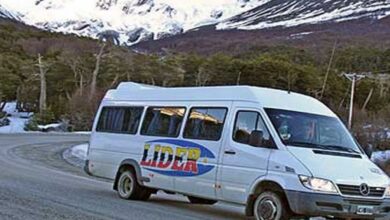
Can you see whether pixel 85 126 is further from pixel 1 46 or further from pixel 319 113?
pixel 319 113

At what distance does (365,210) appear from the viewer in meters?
11.1

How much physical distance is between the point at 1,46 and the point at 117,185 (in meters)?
83.8

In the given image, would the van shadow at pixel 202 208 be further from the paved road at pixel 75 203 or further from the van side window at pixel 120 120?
the van side window at pixel 120 120

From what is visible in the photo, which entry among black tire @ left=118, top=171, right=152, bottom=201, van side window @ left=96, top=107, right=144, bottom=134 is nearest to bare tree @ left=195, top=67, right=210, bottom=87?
van side window @ left=96, top=107, right=144, bottom=134

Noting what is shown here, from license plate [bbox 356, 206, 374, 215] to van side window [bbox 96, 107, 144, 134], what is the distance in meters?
5.25

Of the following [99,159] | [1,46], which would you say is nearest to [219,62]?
[1,46]

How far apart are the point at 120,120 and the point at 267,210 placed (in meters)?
4.87

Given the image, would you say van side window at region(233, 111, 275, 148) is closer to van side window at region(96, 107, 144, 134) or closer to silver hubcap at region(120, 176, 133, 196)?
van side window at region(96, 107, 144, 134)

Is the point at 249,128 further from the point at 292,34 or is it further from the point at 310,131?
the point at 292,34

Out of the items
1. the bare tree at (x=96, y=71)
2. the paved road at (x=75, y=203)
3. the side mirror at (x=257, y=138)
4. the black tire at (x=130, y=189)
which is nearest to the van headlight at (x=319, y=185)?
the side mirror at (x=257, y=138)

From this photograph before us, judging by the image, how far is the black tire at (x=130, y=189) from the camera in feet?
47.8

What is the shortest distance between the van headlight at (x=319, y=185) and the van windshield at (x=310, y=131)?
752 millimetres

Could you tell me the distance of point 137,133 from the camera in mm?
14719

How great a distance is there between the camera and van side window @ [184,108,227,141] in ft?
42.0
